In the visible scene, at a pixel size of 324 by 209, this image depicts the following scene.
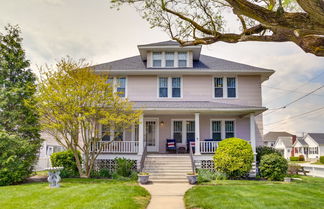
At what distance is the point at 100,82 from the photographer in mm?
12867

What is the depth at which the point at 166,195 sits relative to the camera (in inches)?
360

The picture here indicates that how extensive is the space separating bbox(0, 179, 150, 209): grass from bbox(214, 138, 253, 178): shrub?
5375 mm

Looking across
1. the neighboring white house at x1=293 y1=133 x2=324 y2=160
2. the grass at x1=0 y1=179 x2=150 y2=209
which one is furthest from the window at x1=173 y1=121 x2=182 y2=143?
the neighboring white house at x1=293 y1=133 x2=324 y2=160

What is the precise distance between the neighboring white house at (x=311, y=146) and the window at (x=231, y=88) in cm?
3782

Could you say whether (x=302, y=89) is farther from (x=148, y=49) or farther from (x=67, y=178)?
(x=67, y=178)

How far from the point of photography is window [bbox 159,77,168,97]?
16969 millimetres

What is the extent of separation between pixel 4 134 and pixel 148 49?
32.4 ft

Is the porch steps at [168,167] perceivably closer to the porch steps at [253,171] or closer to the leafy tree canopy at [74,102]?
the leafy tree canopy at [74,102]

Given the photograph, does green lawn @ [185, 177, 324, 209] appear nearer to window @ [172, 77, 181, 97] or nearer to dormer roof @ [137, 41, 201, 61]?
window @ [172, 77, 181, 97]

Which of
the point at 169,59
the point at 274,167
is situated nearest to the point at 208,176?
the point at 274,167

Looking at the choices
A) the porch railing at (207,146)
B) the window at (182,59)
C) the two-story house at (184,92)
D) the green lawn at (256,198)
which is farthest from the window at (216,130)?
the green lawn at (256,198)

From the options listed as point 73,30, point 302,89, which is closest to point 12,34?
point 73,30

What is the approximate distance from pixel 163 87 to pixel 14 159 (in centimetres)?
951

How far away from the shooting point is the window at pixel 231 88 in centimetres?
1692
